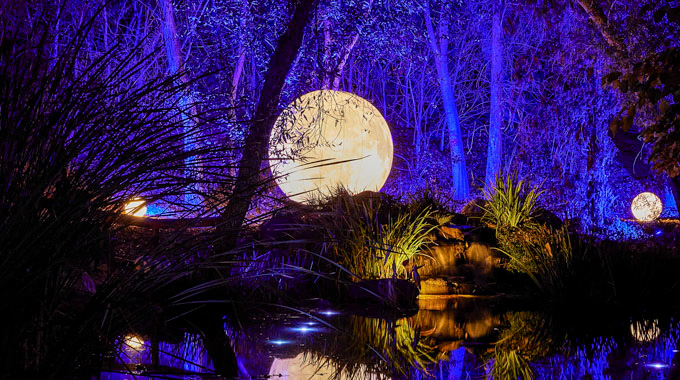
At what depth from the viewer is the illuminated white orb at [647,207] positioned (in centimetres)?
1684

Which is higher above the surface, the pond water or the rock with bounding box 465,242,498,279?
the rock with bounding box 465,242,498,279

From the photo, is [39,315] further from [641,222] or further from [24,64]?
[641,222]

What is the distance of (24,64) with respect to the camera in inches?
92.4

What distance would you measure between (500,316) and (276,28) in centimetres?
534

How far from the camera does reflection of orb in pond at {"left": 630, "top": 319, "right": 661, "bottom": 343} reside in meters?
4.87

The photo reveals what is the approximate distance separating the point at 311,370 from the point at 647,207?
→ 51.3 feet

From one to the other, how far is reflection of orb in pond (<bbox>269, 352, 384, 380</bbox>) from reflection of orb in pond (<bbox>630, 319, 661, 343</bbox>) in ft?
7.73

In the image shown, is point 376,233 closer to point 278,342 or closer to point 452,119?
point 278,342

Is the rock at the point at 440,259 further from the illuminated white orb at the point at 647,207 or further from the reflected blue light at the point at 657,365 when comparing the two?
the illuminated white orb at the point at 647,207

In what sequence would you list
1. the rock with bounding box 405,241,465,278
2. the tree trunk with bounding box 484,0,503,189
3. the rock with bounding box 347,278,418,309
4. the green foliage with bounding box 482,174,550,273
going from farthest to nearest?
the tree trunk with bounding box 484,0,503,189
the rock with bounding box 405,241,465,278
the green foliage with bounding box 482,174,550,273
the rock with bounding box 347,278,418,309

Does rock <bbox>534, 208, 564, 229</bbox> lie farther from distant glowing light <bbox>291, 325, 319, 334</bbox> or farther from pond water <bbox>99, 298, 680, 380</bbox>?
distant glowing light <bbox>291, 325, 319, 334</bbox>

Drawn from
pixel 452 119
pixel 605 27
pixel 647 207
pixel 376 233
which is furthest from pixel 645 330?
pixel 647 207

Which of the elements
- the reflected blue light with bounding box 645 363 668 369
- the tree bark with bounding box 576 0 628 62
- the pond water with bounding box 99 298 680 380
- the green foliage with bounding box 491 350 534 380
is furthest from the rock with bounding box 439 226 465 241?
the reflected blue light with bounding box 645 363 668 369

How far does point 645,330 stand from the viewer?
17.2 ft
